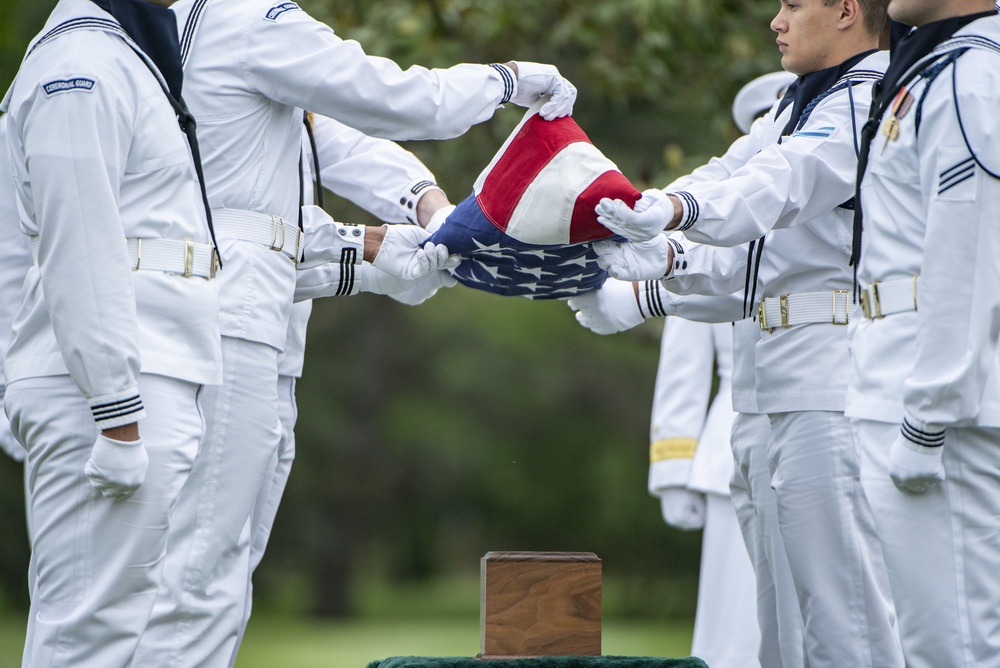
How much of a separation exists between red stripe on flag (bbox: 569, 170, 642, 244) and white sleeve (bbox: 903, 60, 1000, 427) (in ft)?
2.99

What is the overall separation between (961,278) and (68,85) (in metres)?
1.83

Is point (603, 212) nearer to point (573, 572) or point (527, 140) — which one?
point (527, 140)

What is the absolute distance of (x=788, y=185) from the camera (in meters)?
3.32

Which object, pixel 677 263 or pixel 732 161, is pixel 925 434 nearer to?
pixel 677 263

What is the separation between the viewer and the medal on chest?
8.95 ft

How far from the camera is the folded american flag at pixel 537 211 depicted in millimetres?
3340

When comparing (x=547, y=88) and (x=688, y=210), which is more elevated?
(x=547, y=88)

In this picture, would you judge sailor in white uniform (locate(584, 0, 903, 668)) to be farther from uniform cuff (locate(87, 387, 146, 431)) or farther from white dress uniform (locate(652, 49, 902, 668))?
uniform cuff (locate(87, 387, 146, 431))

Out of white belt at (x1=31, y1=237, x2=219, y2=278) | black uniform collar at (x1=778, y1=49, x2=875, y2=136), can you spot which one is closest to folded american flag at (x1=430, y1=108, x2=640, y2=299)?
black uniform collar at (x1=778, y1=49, x2=875, y2=136)

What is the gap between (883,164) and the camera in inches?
110

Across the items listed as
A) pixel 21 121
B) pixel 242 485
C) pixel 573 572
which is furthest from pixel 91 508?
pixel 573 572

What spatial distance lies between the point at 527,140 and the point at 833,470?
3.96 feet

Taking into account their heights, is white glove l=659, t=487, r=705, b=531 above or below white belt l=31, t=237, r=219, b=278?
below

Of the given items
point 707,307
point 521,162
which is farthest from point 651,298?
point 521,162
